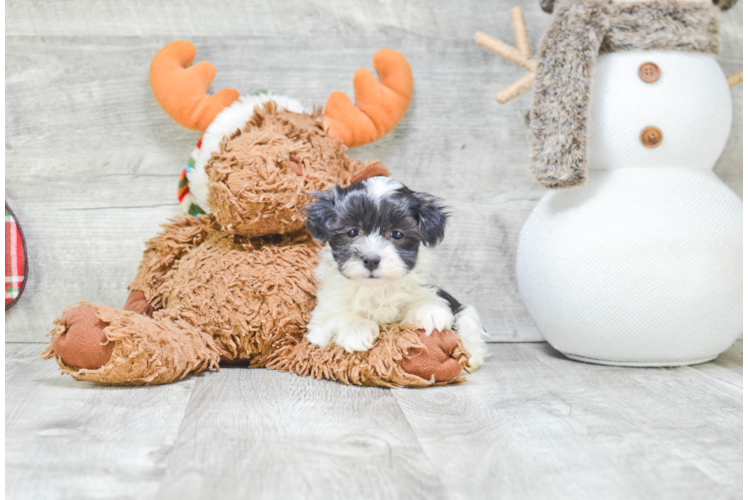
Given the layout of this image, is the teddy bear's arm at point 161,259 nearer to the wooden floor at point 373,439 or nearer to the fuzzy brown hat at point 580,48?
the wooden floor at point 373,439

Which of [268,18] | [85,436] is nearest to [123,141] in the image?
[268,18]

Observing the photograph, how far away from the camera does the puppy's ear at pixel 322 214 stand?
4.89 feet

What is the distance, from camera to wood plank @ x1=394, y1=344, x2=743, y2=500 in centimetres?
94

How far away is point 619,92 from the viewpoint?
1622mm

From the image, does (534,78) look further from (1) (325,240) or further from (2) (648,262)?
(1) (325,240)

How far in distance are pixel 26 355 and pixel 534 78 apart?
5.21ft

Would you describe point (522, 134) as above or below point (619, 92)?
below

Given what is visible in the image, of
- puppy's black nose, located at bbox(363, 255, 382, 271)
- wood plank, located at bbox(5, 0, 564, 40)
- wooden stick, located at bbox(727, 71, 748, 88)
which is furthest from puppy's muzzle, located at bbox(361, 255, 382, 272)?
wooden stick, located at bbox(727, 71, 748, 88)

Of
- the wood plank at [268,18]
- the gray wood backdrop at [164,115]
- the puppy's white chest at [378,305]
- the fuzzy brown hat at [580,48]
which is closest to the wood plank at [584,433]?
the puppy's white chest at [378,305]

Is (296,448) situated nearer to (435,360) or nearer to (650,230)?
(435,360)

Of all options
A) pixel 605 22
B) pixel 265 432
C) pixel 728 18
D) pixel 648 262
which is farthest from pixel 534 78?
pixel 265 432

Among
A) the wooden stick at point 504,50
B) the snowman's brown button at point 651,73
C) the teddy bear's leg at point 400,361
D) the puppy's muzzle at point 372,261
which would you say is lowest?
the teddy bear's leg at point 400,361

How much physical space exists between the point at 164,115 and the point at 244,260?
2.14 ft

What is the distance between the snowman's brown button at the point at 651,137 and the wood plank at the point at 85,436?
1254 mm
